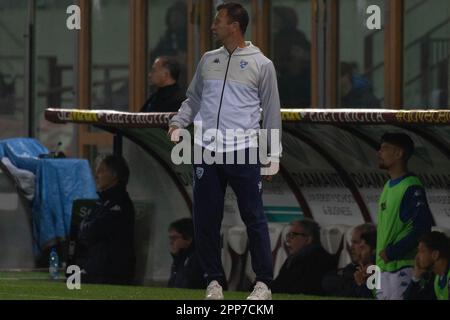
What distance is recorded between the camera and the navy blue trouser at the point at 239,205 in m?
12.7

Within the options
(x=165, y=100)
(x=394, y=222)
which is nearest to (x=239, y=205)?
(x=394, y=222)

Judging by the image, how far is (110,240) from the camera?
53.6 ft

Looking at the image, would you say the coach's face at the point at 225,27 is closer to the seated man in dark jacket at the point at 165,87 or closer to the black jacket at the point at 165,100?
the black jacket at the point at 165,100

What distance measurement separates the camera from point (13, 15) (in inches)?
939

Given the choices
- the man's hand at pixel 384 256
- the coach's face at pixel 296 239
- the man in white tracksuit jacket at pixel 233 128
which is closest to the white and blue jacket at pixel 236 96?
the man in white tracksuit jacket at pixel 233 128

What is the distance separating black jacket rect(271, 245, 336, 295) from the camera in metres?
14.8

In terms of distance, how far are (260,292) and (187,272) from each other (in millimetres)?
2999

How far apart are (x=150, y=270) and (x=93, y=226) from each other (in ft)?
1.96

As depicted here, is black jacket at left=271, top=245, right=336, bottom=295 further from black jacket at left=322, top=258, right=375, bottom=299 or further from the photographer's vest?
the photographer's vest

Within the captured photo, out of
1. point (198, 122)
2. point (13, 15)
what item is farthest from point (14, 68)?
point (198, 122)

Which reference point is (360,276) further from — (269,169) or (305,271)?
(269,169)

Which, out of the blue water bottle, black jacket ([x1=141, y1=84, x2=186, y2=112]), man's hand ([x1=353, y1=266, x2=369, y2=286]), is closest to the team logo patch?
man's hand ([x1=353, y1=266, x2=369, y2=286])

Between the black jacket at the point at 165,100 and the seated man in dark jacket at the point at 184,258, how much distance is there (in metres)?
0.92
